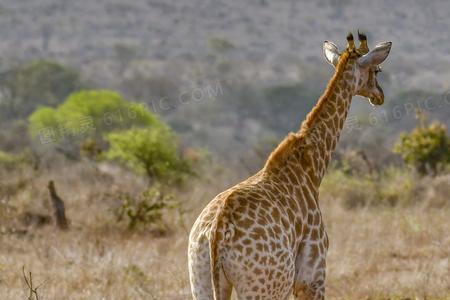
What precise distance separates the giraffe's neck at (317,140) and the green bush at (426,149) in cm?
1069

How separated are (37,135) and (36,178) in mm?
13571

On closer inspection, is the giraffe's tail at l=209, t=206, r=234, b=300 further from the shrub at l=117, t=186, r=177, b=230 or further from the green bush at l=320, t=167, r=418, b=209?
the green bush at l=320, t=167, r=418, b=209

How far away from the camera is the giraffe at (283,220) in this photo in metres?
5.48

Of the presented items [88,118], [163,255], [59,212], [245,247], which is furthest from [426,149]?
[245,247]

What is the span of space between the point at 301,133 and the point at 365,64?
84cm

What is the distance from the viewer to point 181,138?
35.6 m

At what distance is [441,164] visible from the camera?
17.5 meters

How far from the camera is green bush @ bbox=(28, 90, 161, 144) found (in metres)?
25.1

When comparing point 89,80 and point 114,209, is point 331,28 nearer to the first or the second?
point 89,80

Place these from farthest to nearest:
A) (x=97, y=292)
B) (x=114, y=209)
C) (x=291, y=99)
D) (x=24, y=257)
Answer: (x=291, y=99) < (x=114, y=209) < (x=24, y=257) < (x=97, y=292)

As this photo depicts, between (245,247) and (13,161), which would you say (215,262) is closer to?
(245,247)

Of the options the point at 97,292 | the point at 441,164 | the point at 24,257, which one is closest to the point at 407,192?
the point at 441,164

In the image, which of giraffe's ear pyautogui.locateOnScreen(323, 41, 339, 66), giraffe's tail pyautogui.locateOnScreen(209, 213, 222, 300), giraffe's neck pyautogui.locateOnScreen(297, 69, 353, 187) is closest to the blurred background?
giraffe's tail pyautogui.locateOnScreen(209, 213, 222, 300)

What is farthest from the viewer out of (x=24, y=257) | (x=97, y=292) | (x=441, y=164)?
(x=441, y=164)
